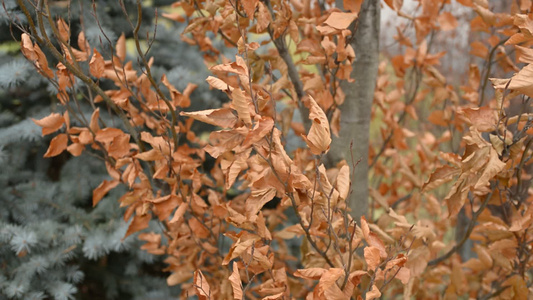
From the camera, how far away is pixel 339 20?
1003 millimetres

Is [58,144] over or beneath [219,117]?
beneath

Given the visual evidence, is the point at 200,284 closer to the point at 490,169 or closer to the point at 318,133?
the point at 318,133

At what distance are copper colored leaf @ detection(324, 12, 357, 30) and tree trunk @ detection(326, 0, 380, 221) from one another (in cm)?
19

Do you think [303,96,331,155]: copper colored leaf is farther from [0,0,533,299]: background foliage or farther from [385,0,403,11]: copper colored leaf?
[385,0,403,11]: copper colored leaf

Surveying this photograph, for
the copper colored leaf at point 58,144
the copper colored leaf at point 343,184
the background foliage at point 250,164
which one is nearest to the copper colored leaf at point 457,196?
the background foliage at point 250,164

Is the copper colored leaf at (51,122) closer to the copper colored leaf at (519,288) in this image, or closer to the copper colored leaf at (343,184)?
the copper colored leaf at (343,184)

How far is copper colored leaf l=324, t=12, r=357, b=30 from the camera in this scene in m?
0.99

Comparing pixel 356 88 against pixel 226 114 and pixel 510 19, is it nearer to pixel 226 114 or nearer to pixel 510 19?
pixel 510 19

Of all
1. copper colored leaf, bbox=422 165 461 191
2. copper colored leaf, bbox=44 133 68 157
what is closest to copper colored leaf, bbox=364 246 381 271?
copper colored leaf, bbox=422 165 461 191

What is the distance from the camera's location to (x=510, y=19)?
1162mm

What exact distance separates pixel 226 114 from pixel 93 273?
4.87 feet

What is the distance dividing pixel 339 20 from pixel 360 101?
35 centimetres

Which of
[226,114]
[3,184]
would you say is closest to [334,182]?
[226,114]

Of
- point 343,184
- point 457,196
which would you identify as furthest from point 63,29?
point 457,196
